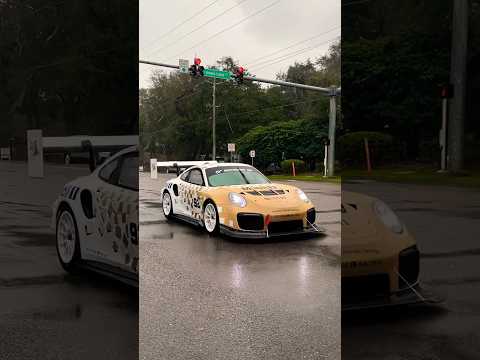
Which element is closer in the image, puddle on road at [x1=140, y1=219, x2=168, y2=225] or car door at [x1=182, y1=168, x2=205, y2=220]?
car door at [x1=182, y1=168, x2=205, y2=220]

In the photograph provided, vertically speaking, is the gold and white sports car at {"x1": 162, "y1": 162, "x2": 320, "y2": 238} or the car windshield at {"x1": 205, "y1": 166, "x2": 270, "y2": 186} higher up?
the car windshield at {"x1": 205, "y1": 166, "x2": 270, "y2": 186}

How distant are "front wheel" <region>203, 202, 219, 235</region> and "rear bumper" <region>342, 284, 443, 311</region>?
3425 millimetres

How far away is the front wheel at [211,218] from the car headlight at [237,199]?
252mm

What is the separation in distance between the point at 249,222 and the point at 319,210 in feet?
6.26

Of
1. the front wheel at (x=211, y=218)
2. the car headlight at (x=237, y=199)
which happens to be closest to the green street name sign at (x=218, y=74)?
the front wheel at (x=211, y=218)

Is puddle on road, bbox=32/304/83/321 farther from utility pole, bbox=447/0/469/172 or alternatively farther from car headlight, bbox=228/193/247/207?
car headlight, bbox=228/193/247/207

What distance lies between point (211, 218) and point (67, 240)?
3.62 meters

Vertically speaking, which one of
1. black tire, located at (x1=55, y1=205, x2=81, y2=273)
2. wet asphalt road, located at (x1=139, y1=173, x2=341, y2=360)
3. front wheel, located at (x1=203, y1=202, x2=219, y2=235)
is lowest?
wet asphalt road, located at (x1=139, y1=173, x2=341, y2=360)

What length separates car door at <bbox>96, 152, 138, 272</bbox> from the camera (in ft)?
4.17

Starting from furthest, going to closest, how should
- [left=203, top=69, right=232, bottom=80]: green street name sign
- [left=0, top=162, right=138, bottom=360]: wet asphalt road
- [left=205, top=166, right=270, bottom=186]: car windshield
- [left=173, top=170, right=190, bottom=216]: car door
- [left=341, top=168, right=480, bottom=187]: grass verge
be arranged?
[left=203, top=69, right=232, bottom=80]: green street name sign, [left=173, top=170, right=190, bottom=216]: car door, [left=205, top=166, right=270, bottom=186]: car windshield, [left=341, top=168, right=480, bottom=187]: grass verge, [left=0, top=162, right=138, bottom=360]: wet asphalt road

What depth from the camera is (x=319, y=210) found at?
6.40 meters

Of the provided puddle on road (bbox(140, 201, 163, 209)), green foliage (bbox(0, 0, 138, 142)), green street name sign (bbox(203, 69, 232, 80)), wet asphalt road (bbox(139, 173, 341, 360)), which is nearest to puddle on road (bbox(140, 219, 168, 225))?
wet asphalt road (bbox(139, 173, 341, 360))

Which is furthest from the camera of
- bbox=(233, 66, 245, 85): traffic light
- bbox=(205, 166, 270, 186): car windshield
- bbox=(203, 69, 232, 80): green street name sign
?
bbox=(203, 69, 232, 80): green street name sign

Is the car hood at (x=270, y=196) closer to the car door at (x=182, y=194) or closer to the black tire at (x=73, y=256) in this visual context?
the car door at (x=182, y=194)
